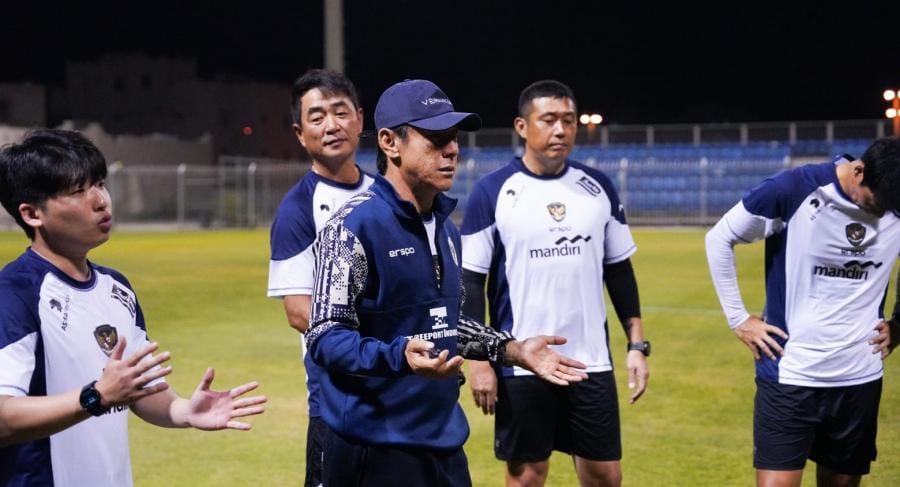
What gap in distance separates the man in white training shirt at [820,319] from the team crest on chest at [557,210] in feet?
2.95

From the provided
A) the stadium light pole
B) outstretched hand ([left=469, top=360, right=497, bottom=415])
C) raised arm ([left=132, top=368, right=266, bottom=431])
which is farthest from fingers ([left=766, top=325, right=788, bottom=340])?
the stadium light pole

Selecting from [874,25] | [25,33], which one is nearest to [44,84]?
[25,33]

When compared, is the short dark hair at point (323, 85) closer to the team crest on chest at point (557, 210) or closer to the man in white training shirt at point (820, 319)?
the team crest on chest at point (557, 210)

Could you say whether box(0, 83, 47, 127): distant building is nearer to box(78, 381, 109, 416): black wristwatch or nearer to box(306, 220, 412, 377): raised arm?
box(306, 220, 412, 377): raised arm

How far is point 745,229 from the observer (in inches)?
200

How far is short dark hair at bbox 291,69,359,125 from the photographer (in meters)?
5.09

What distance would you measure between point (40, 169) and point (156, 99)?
72031 millimetres

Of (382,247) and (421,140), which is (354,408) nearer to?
(382,247)

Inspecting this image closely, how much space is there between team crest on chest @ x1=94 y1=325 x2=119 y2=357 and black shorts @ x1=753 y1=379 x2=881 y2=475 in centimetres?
313

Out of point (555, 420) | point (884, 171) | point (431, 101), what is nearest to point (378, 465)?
point (431, 101)

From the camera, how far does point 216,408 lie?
337 centimetres

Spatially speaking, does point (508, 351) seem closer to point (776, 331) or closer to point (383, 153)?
A: point (383, 153)

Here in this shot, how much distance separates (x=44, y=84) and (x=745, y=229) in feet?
214

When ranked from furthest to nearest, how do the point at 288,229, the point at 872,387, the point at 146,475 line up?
1. the point at 146,475
2. the point at 872,387
3. the point at 288,229
